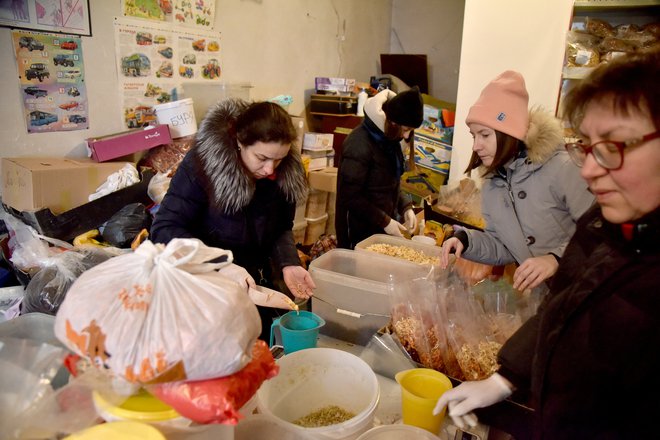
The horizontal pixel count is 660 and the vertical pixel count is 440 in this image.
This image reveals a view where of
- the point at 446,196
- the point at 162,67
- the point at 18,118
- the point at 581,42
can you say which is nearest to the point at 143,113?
the point at 162,67

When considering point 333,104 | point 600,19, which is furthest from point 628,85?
point 333,104

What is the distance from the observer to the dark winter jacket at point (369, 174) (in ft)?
8.63

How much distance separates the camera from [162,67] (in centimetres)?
284

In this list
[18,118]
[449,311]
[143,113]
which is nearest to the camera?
[449,311]

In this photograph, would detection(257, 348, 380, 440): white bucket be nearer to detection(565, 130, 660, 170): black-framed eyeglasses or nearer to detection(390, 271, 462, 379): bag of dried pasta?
detection(390, 271, 462, 379): bag of dried pasta

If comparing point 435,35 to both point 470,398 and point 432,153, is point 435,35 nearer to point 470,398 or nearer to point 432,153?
point 432,153

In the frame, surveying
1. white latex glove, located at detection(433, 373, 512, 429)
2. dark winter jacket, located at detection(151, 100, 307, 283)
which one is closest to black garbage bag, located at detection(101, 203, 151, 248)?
dark winter jacket, located at detection(151, 100, 307, 283)

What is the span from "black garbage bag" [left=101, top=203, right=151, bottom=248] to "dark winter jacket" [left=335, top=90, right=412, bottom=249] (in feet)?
3.82

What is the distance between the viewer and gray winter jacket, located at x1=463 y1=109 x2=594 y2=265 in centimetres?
159

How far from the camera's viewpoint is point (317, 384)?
113cm

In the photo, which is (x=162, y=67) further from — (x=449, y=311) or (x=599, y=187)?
(x=599, y=187)

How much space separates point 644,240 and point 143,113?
8.96ft

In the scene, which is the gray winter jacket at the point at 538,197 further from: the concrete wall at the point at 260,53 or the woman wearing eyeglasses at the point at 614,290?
the concrete wall at the point at 260,53

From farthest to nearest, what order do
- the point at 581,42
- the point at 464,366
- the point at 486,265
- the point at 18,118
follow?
the point at 581,42, the point at 18,118, the point at 486,265, the point at 464,366
